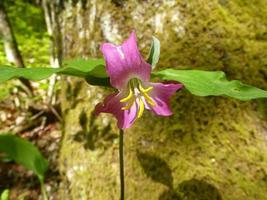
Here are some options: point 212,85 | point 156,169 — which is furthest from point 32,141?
point 212,85

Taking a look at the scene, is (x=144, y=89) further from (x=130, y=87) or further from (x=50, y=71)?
(x=50, y=71)

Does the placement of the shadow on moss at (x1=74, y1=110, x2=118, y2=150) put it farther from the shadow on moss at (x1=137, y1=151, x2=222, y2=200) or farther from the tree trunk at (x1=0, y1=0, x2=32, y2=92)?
the tree trunk at (x1=0, y1=0, x2=32, y2=92)

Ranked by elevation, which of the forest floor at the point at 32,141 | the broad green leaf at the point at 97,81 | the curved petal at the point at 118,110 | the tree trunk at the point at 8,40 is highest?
the tree trunk at the point at 8,40

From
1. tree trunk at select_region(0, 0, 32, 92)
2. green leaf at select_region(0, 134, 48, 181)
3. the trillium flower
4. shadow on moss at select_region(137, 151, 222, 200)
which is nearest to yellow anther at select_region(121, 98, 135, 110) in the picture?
the trillium flower

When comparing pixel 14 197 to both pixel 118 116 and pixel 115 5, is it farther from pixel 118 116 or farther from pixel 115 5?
pixel 118 116

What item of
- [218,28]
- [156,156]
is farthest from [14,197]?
[218,28]

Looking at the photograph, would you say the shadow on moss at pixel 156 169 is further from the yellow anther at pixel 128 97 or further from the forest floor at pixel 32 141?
the forest floor at pixel 32 141

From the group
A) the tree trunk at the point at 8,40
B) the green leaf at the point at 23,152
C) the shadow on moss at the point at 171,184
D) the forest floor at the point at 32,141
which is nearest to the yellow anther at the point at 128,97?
the shadow on moss at the point at 171,184
